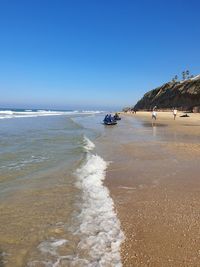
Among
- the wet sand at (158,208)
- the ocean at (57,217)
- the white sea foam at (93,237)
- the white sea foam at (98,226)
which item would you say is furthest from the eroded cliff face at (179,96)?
the white sea foam at (93,237)

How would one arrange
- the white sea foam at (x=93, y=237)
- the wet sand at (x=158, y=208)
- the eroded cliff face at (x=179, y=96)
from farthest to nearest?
the eroded cliff face at (x=179, y=96) → the wet sand at (x=158, y=208) → the white sea foam at (x=93, y=237)

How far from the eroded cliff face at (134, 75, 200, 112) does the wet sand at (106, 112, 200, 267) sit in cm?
5387

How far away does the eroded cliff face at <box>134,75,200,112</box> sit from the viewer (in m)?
67.9

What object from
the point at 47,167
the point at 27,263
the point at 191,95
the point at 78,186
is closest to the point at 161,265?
the point at 27,263

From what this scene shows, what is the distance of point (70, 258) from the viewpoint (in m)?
4.47

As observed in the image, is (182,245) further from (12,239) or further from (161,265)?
(12,239)

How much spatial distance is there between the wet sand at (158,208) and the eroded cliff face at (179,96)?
53.9m

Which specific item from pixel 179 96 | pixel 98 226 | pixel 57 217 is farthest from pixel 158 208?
pixel 179 96

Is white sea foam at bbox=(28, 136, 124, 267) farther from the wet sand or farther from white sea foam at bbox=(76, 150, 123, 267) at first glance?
the wet sand

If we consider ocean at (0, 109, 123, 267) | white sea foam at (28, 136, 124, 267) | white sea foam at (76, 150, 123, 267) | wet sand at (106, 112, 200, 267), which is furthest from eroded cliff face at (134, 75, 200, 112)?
white sea foam at (28, 136, 124, 267)

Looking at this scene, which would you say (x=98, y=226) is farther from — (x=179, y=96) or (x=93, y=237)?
(x=179, y=96)

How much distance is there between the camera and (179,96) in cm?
7575

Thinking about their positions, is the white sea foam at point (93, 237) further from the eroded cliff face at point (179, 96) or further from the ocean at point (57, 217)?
the eroded cliff face at point (179, 96)

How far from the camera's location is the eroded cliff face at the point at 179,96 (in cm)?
6786
